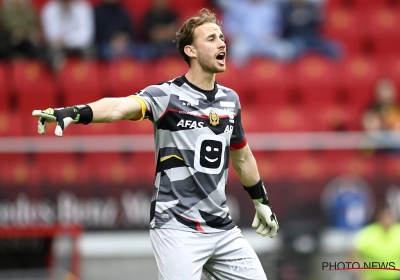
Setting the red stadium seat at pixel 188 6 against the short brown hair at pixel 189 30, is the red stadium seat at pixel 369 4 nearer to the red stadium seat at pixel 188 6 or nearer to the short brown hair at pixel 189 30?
the red stadium seat at pixel 188 6

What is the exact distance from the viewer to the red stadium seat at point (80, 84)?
12.9m

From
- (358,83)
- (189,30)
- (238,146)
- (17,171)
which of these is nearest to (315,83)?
(358,83)

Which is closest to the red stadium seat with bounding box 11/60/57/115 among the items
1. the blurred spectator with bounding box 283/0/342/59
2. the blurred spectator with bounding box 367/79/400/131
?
the blurred spectator with bounding box 283/0/342/59

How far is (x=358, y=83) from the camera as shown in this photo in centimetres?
1366

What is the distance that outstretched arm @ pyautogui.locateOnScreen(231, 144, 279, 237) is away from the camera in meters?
6.48

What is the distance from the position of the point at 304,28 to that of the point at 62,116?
950cm

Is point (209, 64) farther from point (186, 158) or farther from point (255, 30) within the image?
point (255, 30)

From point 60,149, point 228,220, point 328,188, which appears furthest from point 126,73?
point 228,220

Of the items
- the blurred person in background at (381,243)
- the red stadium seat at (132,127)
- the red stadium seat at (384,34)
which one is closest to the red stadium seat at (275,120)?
the red stadium seat at (132,127)

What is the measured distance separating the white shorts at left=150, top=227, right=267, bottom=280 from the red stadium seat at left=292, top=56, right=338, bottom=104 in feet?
24.8

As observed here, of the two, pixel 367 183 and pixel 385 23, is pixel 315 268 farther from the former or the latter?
pixel 385 23

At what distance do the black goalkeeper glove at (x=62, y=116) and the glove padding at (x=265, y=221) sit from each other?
1.71 meters

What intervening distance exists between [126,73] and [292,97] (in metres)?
2.57

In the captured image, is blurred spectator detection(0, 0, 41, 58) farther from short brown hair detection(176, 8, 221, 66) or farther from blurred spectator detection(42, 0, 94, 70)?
short brown hair detection(176, 8, 221, 66)
